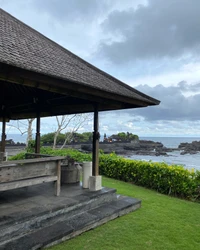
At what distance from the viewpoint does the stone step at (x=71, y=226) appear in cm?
272

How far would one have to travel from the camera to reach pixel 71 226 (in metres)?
3.26

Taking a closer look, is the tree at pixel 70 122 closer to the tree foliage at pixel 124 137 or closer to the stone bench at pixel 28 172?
the stone bench at pixel 28 172

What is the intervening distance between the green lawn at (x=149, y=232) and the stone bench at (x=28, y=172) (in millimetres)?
1100

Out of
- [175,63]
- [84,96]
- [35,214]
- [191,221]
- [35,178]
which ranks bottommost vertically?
[191,221]

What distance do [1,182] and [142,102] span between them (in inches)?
121

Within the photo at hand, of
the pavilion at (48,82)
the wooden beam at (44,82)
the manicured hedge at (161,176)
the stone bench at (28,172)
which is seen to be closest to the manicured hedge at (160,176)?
the manicured hedge at (161,176)

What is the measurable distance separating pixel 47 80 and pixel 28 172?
1567 mm

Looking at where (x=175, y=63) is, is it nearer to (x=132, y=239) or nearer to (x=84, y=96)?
(x=84, y=96)

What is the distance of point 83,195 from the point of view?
4.09m

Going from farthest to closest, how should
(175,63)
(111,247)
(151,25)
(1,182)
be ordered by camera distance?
(175,63) → (151,25) → (1,182) → (111,247)

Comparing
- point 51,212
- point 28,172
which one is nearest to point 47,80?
point 28,172

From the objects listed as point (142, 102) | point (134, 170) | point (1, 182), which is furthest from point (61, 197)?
point (134, 170)

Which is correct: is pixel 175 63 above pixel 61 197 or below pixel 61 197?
above

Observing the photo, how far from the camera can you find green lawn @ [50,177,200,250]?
3.00 m
